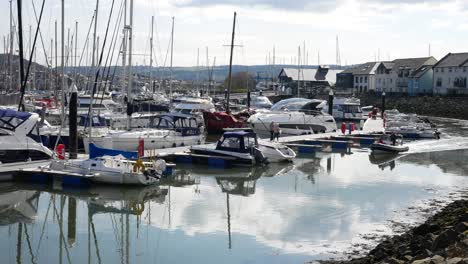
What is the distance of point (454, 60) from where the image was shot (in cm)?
9631

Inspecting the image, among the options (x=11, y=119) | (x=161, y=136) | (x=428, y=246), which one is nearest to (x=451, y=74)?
(x=161, y=136)

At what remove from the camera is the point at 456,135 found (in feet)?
171

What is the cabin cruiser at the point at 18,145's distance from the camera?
971 inches

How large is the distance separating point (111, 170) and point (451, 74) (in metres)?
81.2

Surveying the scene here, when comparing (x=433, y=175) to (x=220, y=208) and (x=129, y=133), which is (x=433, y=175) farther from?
(x=129, y=133)

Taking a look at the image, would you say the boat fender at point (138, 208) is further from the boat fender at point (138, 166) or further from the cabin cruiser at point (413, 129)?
the cabin cruiser at point (413, 129)

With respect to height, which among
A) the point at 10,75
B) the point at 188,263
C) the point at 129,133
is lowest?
the point at 188,263

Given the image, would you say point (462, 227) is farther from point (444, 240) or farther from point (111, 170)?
point (111, 170)

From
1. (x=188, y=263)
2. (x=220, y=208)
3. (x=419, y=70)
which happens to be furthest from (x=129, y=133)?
(x=419, y=70)

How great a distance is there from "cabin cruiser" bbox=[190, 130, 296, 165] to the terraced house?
220 feet

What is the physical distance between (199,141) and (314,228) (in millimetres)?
18559

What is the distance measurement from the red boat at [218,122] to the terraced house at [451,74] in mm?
54310

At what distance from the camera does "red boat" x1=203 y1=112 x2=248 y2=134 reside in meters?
48.2

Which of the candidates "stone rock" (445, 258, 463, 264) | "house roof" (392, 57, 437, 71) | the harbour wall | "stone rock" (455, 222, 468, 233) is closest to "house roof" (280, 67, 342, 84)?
"house roof" (392, 57, 437, 71)
